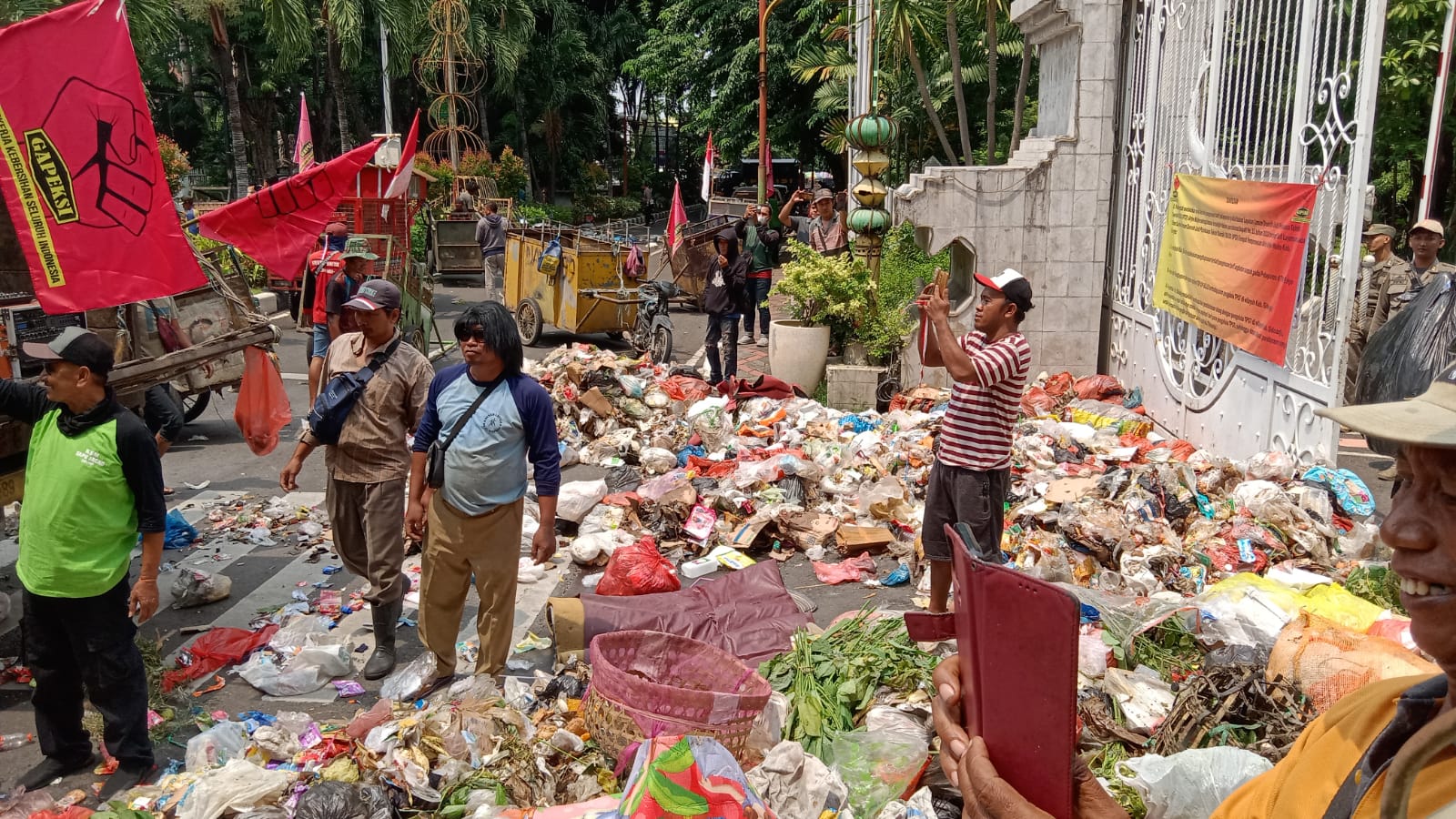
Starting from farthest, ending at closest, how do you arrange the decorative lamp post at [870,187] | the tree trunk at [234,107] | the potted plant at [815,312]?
the tree trunk at [234,107]
the decorative lamp post at [870,187]
the potted plant at [815,312]

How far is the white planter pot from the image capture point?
36.0ft

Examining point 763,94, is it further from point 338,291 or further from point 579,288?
point 338,291

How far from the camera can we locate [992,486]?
16.2 feet

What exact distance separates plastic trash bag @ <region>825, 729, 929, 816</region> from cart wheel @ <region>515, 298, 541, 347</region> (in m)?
11.8

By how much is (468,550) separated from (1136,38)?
336 inches

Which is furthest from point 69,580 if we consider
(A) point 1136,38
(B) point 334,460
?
(A) point 1136,38

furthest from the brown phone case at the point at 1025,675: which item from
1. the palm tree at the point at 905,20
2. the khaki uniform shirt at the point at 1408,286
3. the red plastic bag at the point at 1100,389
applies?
the palm tree at the point at 905,20

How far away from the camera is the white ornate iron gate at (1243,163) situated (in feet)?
21.0

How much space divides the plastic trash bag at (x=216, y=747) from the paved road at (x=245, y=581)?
0.97 feet

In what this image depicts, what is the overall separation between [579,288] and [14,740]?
10470 millimetres

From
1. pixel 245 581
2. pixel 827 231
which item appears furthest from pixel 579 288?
pixel 245 581

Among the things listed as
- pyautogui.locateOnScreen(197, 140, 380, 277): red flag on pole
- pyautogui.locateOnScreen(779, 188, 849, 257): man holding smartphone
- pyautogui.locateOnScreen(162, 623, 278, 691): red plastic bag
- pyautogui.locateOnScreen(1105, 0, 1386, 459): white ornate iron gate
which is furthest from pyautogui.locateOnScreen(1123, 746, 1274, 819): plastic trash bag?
pyautogui.locateOnScreen(779, 188, 849, 257): man holding smartphone

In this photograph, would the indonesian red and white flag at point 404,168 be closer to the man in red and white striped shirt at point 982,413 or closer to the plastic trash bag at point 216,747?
the plastic trash bag at point 216,747

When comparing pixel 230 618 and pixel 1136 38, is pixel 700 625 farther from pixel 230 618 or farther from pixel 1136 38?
pixel 1136 38
